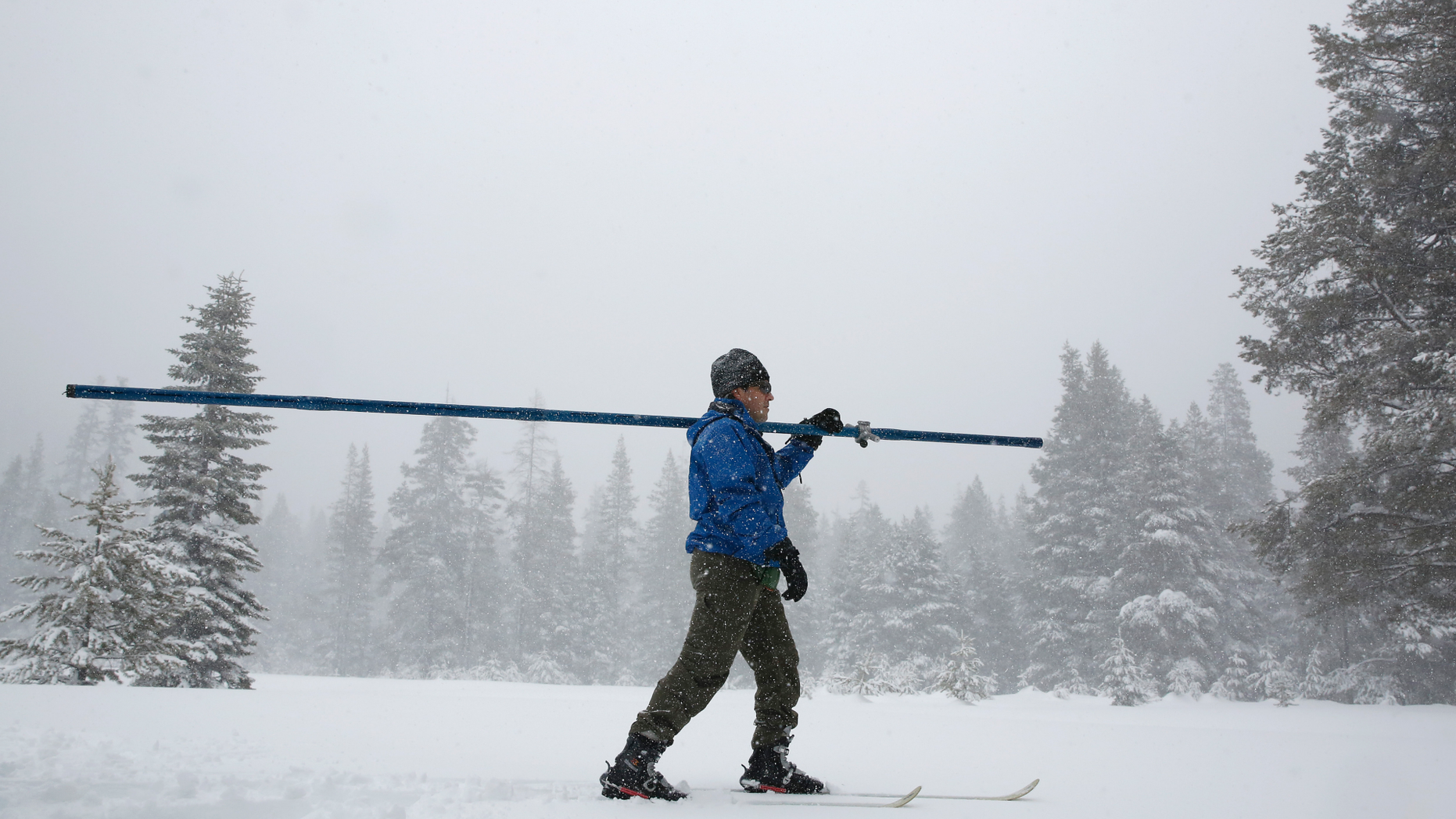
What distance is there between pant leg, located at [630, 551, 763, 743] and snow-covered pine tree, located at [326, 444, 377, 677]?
3872 cm

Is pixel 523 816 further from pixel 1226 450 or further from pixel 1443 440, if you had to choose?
pixel 1226 450

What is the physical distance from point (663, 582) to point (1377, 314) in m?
29.7

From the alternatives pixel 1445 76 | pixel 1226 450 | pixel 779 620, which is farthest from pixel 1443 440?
pixel 1226 450

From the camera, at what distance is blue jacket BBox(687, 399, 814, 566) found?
2678mm

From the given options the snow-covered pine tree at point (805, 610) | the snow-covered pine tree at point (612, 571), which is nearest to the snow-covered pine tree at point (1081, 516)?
the snow-covered pine tree at point (805, 610)

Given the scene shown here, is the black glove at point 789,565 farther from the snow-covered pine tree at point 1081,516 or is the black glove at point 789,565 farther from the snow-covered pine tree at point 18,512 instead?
the snow-covered pine tree at point 18,512

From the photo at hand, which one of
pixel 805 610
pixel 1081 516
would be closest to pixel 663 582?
pixel 805 610

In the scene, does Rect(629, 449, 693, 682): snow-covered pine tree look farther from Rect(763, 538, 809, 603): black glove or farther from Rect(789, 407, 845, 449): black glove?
Rect(763, 538, 809, 603): black glove

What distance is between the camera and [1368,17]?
382 inches

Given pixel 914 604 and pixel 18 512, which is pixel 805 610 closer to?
pixel 914 604

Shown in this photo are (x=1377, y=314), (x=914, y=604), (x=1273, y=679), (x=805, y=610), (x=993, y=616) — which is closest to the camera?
(x=1377, y=314)

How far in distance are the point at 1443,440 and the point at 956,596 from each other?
922 inches

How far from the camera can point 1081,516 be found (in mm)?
24406

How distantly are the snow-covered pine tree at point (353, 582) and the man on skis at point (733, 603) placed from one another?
3858cm
